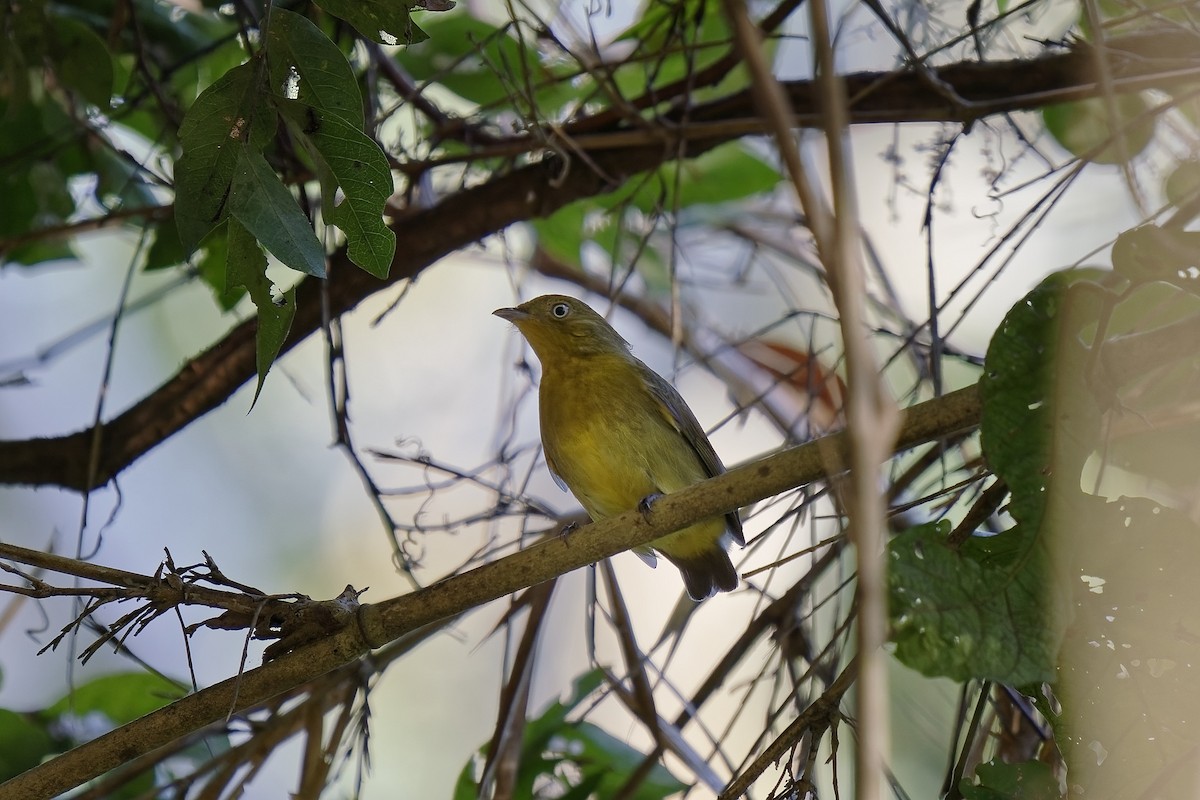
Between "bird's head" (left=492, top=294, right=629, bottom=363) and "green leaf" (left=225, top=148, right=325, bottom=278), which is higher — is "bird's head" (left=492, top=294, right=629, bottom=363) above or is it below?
above

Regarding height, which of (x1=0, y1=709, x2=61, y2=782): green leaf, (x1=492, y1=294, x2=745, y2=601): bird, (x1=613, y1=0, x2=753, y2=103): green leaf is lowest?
(x1=0, y1=709, x2=61, y2=782): green leaf

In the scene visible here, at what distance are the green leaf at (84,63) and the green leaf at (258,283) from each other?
1.35 metres

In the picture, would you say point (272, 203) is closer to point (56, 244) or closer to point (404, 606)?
point (404, 606)

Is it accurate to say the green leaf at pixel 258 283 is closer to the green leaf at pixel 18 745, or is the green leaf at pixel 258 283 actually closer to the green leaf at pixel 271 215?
the green leaf at pixel 271 215

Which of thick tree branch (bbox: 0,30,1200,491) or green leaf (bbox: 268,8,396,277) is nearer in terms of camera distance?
green leaf (bbox: 268,8,396,277)

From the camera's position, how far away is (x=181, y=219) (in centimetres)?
226

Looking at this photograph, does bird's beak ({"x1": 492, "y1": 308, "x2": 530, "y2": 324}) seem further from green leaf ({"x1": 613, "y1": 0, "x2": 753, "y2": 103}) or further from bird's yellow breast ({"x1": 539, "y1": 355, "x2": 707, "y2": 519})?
green leaf ({"x1": 613, "y1": 0, "x2": 753, "y2": 103})

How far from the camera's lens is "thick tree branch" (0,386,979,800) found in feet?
7.08

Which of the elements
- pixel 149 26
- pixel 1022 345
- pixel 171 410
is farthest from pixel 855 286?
pixel 149 26

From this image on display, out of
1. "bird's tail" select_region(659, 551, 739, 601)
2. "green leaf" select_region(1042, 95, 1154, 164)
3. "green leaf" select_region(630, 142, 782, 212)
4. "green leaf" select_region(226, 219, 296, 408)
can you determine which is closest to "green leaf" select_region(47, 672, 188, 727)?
"bird's tail" select_region(659, 551, 739, 601)

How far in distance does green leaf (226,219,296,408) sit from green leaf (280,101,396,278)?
183 mm

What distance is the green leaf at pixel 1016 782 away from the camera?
2344mm

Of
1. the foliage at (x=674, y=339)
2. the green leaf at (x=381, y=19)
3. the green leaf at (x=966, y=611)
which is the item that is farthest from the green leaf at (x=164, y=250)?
the green leaf at (x=966, y=611)

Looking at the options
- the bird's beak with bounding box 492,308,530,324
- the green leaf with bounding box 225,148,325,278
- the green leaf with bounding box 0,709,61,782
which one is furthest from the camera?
the bird's beak with bounding box 492,308,530,324
